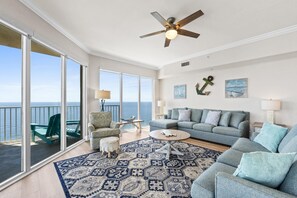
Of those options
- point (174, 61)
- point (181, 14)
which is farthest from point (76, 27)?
point (174, 61)

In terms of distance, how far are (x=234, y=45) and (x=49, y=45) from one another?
4585mm

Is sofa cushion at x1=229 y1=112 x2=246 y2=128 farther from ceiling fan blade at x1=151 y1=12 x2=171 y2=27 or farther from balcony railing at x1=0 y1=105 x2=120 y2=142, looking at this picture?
balcony railing at x1=0 y1=105 x2=120 y2=142

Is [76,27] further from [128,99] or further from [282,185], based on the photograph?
[282,185]

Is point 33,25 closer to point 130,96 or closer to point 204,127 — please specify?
point 130,96

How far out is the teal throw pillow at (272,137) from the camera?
2236 millimetres

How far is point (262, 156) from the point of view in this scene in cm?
115

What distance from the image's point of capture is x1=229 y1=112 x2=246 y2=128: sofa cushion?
3947mm

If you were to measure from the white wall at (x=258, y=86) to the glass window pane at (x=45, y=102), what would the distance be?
179 inches

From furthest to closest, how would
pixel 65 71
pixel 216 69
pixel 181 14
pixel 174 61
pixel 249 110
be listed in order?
pixel 174 61
pixel 216 69
pixel 249 110
pixel 65 71
pixel 181 14

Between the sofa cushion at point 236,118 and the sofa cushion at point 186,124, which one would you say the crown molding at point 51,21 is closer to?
the sofa cushion at point 186,124

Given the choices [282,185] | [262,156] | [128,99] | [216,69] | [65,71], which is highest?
A: [216,69]

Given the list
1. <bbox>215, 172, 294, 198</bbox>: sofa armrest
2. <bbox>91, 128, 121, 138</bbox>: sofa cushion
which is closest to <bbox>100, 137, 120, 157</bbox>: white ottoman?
<bbox>91, 128, 121, 138</bbox>: sofa cushion

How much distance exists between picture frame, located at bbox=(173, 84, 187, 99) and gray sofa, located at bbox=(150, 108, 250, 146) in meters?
0.99

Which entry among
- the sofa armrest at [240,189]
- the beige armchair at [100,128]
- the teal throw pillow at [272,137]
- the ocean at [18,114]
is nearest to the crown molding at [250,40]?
the teal throw pillow at [272,137]
